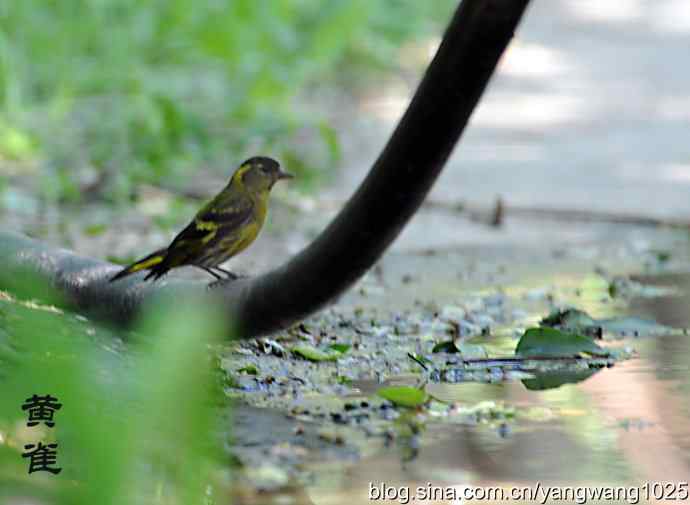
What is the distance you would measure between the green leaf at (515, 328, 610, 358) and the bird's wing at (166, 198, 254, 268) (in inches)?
23.9

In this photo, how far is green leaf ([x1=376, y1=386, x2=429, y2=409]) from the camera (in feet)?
8.36

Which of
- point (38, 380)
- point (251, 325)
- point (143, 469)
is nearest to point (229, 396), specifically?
point (251, 325)

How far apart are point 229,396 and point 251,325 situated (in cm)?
14

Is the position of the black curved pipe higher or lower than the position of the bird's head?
lower

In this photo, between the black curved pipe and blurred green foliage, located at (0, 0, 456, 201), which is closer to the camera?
the black curved pipe

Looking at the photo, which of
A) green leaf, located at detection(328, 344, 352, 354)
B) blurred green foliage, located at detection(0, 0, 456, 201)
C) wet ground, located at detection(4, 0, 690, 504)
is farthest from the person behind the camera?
blurred green foliage, located at detection(0, 0, 456, 201)

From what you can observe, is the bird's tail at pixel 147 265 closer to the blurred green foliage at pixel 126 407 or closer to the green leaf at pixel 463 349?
the green leaf at pixel 463 349

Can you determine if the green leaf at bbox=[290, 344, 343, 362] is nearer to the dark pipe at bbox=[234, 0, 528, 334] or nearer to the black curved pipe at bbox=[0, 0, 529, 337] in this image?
the black curved pipe at bbox=[0, 0, 529, 337]

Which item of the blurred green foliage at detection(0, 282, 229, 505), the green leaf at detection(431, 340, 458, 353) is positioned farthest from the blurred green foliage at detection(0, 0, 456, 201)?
the blurred green foliage at detection(0, 282, 229, 505)

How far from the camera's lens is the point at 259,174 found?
296 cm

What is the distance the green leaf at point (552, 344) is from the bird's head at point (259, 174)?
0.57 metres

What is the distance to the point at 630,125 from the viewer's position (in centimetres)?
675

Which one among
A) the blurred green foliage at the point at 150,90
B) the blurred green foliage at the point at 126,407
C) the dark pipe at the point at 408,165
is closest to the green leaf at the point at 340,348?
the dark pipe at the point at 408,165

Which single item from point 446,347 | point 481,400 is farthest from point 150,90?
point 481,400
